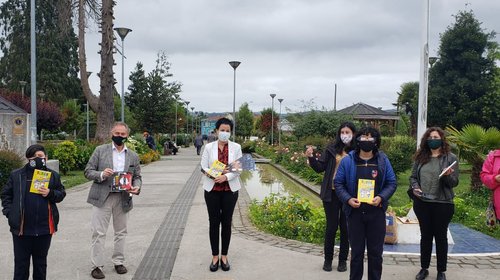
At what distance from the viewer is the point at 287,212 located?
24.7 feet

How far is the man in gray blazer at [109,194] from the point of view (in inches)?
201

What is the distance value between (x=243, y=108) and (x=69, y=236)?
6334cm

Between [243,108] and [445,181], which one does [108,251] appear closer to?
[445,181]

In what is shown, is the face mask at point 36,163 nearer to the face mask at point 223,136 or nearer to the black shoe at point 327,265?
the face mask at point 223,136

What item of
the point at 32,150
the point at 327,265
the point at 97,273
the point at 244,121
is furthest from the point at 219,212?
the point at 244,121

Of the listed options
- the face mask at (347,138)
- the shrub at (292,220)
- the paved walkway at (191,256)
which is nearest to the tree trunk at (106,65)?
the paved walkway at (191,256)

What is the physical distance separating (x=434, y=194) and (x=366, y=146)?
1306mm

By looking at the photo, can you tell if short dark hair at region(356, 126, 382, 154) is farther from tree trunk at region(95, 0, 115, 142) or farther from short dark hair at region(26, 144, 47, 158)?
tree trunk at region(95, 0, 115, 142)

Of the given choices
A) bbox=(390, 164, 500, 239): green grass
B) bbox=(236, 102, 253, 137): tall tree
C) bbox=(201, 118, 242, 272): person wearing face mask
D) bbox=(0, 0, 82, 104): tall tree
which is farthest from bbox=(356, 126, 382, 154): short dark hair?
bbox=(236, 102, 253, 137): tall tree

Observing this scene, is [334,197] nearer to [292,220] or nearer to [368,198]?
[368,198]

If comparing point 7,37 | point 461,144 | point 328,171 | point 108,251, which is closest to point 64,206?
point 108,251

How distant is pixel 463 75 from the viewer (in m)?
27.4

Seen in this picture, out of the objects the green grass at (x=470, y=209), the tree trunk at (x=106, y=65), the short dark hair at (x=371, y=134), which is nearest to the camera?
the short dark hair at (x=371, y=134)

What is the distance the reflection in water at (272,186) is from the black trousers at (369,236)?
22.2 feet
